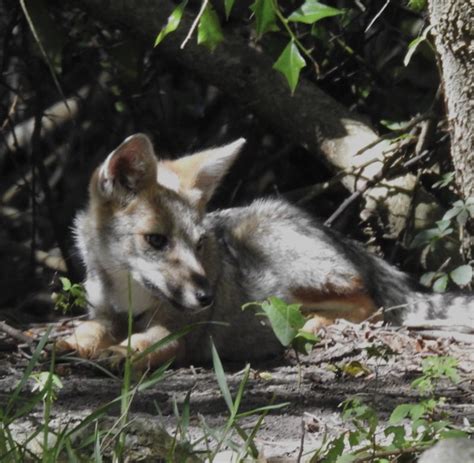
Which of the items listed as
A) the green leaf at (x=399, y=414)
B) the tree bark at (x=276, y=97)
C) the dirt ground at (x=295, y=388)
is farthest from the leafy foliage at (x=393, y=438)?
the tree bark at (x=276, y=97)

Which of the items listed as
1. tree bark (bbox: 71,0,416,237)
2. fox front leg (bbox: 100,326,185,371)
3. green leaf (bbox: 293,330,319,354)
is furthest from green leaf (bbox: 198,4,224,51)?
tree bark (bbox: 71,0,416,237)

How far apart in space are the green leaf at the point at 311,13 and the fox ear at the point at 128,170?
1.24 m

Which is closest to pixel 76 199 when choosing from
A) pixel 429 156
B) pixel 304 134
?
pixel 304 134

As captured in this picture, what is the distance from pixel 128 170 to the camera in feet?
20.3

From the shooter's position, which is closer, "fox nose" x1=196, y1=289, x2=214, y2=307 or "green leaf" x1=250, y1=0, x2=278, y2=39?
"green leaf" x1=250, y1=0, x2=278, y2=39

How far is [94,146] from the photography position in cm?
991

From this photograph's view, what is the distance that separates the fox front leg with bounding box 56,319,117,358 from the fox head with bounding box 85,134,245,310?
0.33 metres

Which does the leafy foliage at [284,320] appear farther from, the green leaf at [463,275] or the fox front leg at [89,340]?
the green leaf at [463,275]

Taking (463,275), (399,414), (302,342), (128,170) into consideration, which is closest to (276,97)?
(128,170)

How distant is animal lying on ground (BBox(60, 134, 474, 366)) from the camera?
602cm

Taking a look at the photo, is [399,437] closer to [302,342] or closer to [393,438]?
[393,438]

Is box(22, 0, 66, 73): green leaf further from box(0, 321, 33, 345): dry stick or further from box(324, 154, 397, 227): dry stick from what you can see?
box(0, 321, 33, 345): dry stick

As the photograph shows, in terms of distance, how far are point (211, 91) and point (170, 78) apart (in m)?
0.42

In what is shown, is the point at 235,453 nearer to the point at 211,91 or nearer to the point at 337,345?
the point at 337,345
